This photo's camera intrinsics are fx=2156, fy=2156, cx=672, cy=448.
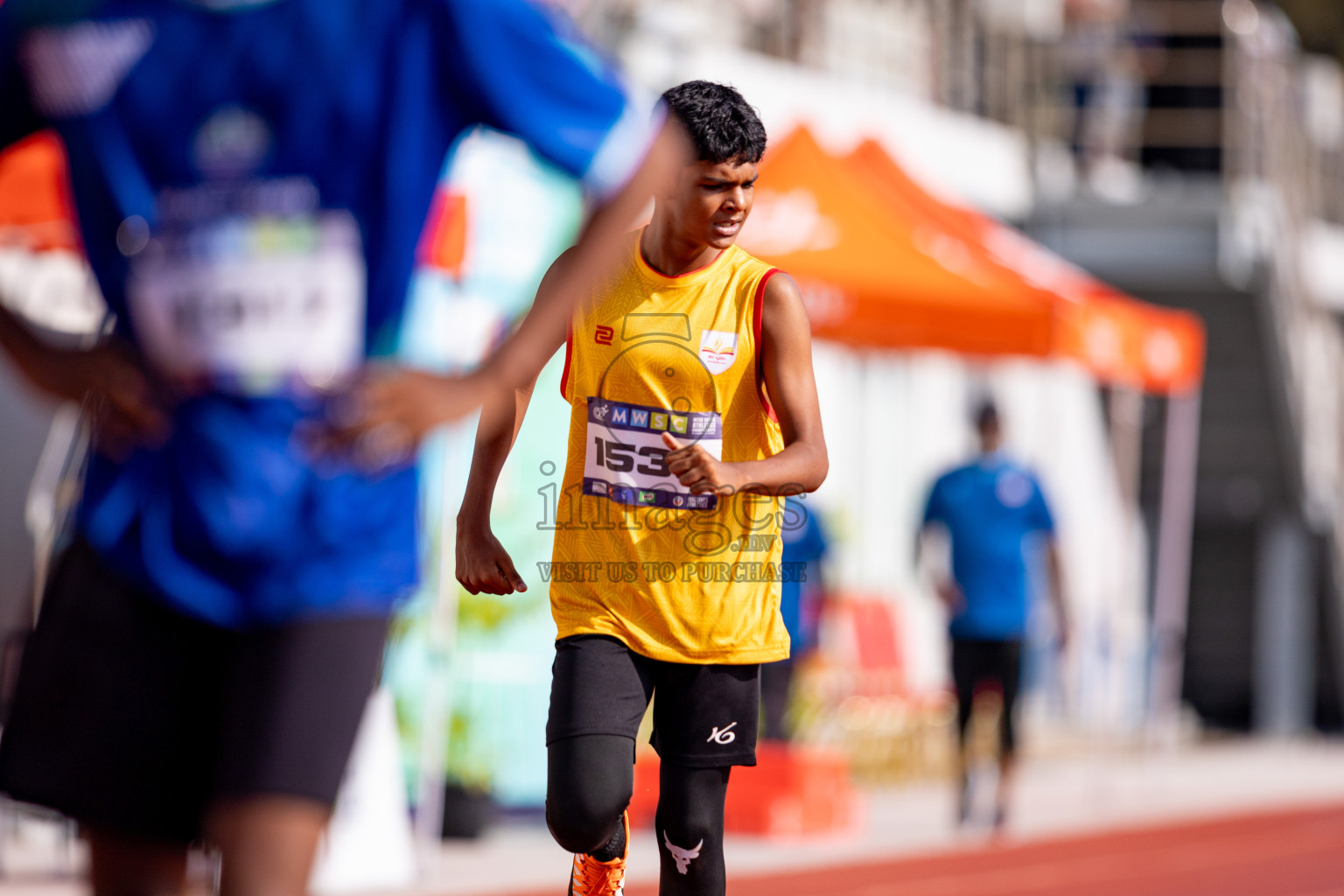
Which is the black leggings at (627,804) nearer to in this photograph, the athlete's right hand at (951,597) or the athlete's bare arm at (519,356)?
the athlete's bare arm at (519,356)

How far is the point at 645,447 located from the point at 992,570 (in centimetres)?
703

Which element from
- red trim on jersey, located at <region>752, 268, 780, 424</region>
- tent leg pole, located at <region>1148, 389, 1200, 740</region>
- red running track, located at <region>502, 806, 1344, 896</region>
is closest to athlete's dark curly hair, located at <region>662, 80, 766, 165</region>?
red trim on jersey, located at <region>752, 268, 780, 424</region>

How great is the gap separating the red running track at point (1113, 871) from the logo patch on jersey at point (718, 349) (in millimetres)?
4207

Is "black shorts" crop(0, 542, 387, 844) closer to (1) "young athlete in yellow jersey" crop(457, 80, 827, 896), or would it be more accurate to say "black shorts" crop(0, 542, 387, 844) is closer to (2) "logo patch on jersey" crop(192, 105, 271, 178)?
(2) "logo patch on jersey" crop(192, 105, 271, 178)

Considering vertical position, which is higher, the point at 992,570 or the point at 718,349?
the point at 718,349

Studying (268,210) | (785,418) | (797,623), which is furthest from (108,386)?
(797,623)

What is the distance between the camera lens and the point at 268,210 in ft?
8.15

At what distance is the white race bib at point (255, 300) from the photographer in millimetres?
2465

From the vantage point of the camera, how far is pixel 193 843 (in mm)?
2553

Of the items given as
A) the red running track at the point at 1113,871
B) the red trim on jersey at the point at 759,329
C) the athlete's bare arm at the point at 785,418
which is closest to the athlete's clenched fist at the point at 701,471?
the athlete's bare arm at the point at 785,418

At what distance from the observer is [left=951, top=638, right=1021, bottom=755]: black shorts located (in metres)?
10.8

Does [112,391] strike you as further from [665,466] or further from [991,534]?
[991,534]

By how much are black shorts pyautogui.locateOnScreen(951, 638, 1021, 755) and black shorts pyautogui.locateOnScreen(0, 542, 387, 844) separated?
8521mm

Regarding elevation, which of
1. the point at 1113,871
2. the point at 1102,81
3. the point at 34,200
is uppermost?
the point at 1102,81
